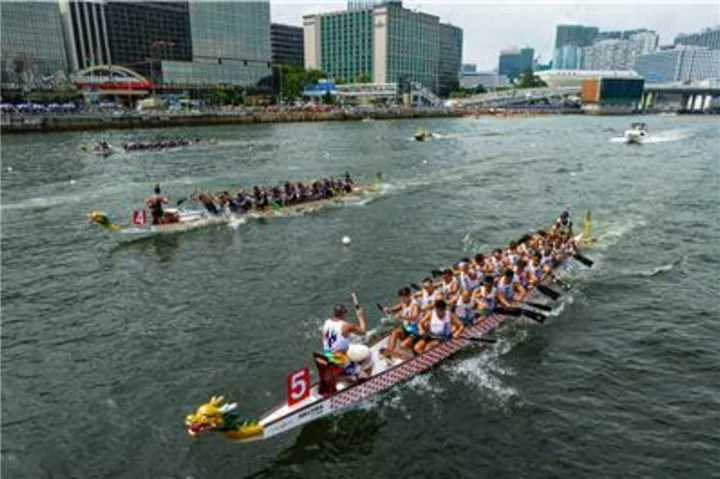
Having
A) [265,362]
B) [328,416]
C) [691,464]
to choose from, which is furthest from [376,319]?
[691,464]

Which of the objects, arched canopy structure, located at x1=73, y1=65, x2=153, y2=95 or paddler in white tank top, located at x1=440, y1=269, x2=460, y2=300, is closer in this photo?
paddler in white tank top, located at x1=440, y1=269, x2=460, y2=300

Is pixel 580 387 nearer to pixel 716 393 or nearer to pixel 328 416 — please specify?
pixel 716 393

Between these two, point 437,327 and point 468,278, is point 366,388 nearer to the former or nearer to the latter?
point 437,327

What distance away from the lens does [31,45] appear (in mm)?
149500

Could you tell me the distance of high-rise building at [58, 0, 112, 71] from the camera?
167000 millimetres

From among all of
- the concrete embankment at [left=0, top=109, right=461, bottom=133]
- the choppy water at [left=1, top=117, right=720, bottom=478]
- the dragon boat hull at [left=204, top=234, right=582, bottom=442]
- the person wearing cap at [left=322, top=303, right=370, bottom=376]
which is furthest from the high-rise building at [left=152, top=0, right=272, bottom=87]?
the person wearing cap at [left=322, top=303, right=370, bottom=376]

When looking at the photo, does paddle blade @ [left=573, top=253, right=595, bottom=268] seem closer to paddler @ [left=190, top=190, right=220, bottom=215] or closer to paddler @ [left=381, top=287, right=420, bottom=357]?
paddler @ [left=381, top=287, right=420, bottom=357]

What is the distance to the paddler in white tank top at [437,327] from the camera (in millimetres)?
16188

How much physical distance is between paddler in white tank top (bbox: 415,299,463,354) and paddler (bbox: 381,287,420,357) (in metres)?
0.23

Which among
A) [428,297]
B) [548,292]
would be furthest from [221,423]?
[548,292]

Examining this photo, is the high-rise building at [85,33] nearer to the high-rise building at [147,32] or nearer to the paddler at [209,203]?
the high-rise building at [147,32]

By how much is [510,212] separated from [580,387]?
22.9m

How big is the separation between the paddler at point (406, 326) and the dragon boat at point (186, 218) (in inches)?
726

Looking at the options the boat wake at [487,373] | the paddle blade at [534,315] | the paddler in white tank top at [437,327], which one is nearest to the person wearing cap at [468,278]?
the paddle blade at [534,315]
